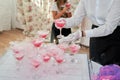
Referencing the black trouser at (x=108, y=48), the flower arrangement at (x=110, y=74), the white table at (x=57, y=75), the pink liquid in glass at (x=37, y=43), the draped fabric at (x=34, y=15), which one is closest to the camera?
the flower arrangement at (x=110, y=74)

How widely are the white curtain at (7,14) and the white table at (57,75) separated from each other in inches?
112

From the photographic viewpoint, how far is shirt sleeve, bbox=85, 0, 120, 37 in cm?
163

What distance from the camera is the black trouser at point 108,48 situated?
1.89m

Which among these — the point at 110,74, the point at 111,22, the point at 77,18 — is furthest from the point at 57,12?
the point at 110,74

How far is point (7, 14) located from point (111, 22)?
10.4 feet

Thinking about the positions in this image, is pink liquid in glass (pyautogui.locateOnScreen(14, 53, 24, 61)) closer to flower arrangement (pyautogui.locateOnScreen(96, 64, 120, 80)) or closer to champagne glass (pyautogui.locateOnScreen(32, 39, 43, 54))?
champagne glass (pyautogui.locateOnScreen(32, 39, 43, 54))

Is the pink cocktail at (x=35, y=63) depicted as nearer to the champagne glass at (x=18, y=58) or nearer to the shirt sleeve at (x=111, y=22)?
the champagne glass at (x=18, y=58)

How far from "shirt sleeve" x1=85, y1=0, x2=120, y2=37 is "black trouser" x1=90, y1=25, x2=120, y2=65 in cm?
17

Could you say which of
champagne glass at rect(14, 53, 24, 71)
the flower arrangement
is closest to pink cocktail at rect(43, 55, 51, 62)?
champagne glass at rect(14, 53, 24, 71)

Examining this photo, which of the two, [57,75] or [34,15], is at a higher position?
[34,15]

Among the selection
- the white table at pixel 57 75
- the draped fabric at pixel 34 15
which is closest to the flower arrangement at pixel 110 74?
the white table at pixel 57 75

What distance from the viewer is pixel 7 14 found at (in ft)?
14.7

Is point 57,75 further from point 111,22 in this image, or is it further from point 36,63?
point 111,22

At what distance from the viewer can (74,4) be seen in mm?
3557
